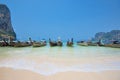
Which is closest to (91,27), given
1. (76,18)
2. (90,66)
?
(76,18)

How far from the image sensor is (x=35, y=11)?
5.18 m

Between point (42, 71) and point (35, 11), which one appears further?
point (35, 11)

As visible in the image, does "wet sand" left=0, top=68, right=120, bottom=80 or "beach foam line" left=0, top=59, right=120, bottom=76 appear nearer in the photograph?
"wet sand" left=0, top=68, right=120, bottom=80

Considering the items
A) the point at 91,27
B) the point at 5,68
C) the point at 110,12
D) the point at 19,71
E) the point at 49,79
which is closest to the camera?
the point at 49,79

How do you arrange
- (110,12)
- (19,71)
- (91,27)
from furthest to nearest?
(91,27) < (110,12) < (19,71)

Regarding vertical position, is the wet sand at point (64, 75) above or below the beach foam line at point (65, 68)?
below

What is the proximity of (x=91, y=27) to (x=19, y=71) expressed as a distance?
2.40 metres

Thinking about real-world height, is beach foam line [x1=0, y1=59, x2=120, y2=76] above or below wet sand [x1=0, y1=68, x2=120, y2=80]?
above

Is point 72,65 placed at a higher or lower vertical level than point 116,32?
lower

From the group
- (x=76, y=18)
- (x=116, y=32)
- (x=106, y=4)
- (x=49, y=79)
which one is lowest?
(x=49, y=79)

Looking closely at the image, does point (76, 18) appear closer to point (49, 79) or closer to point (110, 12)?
point (110, 12)

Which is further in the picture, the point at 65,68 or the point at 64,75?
the point at 65,68

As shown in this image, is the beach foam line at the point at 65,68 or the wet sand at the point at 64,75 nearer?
the wet sand at the point at 64,75

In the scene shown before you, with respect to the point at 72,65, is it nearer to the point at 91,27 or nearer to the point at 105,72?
the point at 105,72
